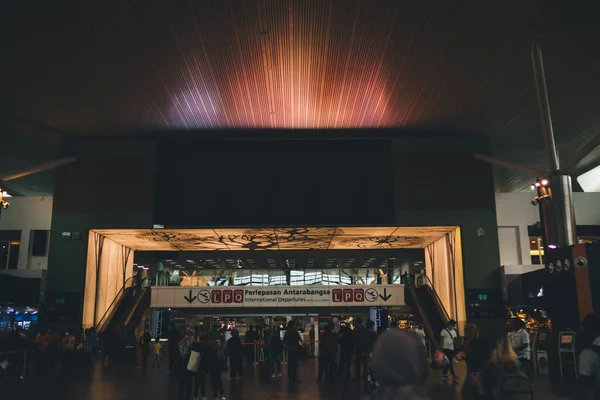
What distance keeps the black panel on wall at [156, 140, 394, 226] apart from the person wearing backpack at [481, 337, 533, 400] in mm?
16341

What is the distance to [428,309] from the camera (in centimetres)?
2369

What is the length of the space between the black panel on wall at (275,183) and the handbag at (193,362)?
11.6 m

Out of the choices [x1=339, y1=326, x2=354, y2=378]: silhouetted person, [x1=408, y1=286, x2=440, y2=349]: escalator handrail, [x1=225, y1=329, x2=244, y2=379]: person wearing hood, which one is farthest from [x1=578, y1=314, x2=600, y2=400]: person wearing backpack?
[x1=408, y1=286, x2=440, y2=349]: escalator handrail

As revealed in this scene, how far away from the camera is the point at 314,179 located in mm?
21297

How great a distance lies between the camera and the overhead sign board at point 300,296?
80.1 feet

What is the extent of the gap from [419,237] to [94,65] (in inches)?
619

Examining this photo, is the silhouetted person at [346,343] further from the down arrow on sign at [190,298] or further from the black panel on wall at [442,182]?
the down arrow on sign at [190,298]

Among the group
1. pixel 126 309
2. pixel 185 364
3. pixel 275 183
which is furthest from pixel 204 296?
pixel 185 364

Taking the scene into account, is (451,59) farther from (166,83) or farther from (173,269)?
(173,269)

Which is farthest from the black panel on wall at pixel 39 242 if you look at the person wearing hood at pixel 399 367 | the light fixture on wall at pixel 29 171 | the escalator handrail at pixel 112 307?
the person wearing hood at pixel 399 367

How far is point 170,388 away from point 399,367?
10976 millimetres

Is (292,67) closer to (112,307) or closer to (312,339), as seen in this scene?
(312,339)

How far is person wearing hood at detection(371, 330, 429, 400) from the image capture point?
7.38 feet

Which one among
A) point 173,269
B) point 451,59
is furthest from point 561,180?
point 173,269
